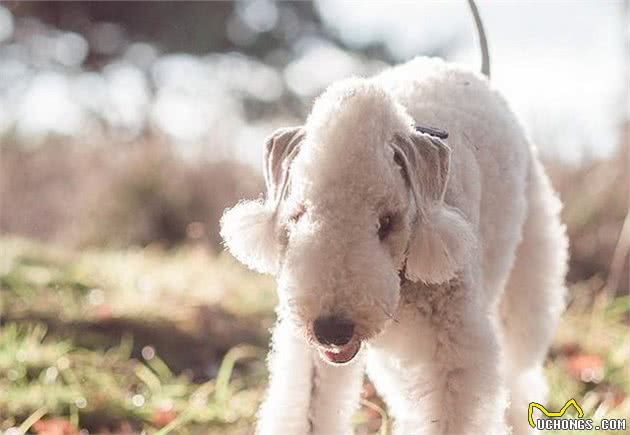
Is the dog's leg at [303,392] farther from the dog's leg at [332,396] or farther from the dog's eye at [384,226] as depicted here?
the dog's eye at [384,226]

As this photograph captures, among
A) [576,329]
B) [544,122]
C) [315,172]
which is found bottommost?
[315,172]

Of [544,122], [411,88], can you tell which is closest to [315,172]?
[411,88]

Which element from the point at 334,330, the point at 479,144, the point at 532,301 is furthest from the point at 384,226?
the point at 532,301

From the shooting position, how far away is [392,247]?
6.81 feet

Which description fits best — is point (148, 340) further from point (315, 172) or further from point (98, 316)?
point (315, 172)

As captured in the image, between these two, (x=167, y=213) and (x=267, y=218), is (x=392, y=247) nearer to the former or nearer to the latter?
(x=267, y=218)

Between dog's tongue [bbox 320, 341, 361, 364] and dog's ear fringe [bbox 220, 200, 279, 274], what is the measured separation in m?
0.31

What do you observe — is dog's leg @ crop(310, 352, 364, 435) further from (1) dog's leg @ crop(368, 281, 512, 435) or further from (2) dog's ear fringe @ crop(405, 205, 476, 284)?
(2) dog's ear fringe @ crop(405, 205, 476, 284)

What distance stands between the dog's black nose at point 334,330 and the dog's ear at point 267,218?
1.15 ft

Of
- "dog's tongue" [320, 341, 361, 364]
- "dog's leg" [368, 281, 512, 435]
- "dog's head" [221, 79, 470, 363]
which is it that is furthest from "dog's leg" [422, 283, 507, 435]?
"dog's tongue" [320, 341, 361, 364]

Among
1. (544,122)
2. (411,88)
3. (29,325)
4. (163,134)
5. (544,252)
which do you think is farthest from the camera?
(163,134)

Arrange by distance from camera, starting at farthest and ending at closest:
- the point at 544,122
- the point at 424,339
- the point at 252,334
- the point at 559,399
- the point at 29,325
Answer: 1. the point at 544,122
2. the point at 252,334
3. the point at 29,325
4. the point at 559,399
5. the point at 424,339

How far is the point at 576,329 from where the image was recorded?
5207mm

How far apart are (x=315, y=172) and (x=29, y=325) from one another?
295 centimetres
